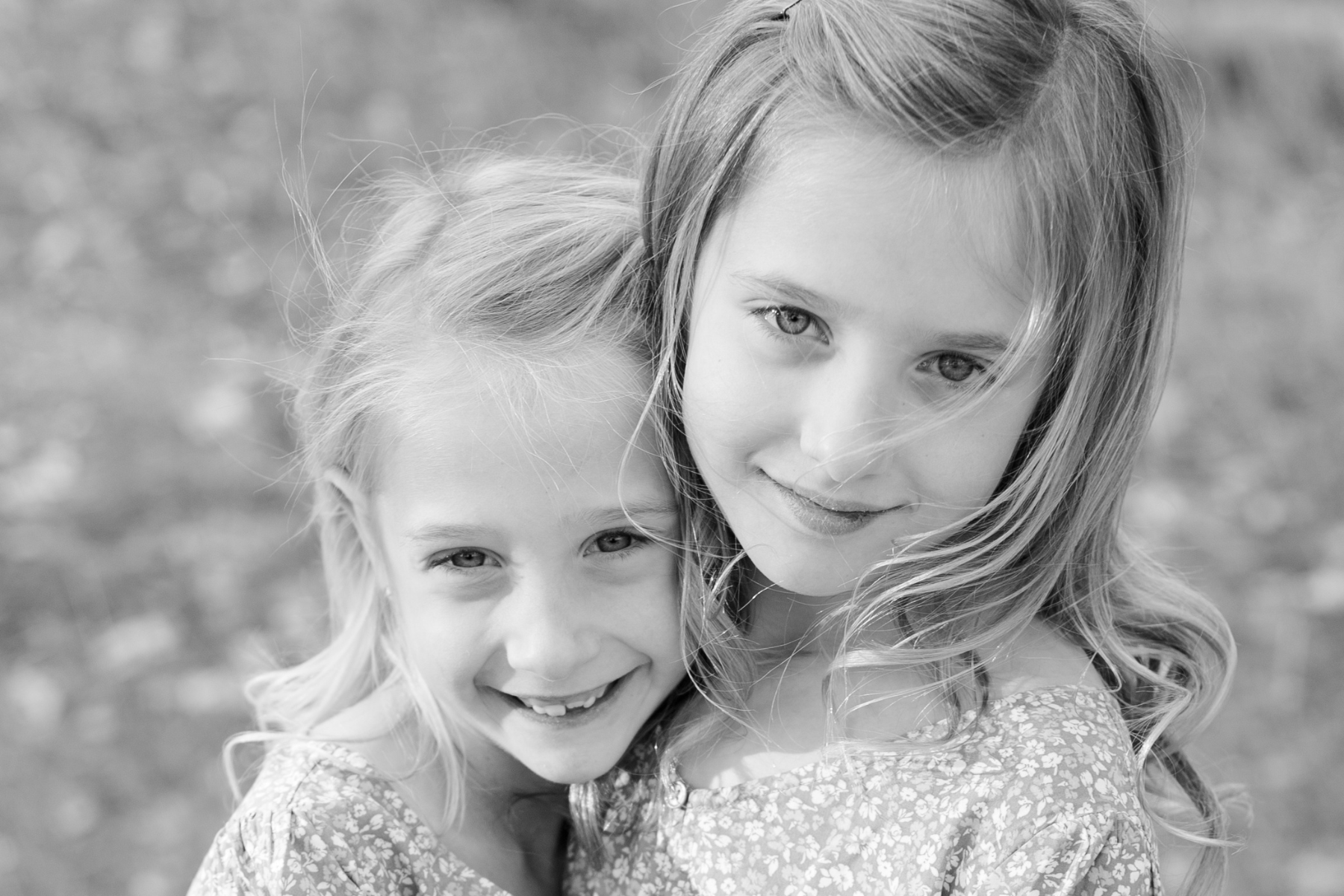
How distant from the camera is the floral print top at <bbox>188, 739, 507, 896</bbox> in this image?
63.4 inches

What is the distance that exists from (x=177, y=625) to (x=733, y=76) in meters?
2.06

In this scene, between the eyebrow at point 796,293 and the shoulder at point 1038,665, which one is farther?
the shoulder at point 1038,665

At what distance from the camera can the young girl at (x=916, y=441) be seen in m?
1.41

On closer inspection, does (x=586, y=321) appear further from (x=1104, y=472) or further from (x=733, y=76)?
(x=1104, y=472)

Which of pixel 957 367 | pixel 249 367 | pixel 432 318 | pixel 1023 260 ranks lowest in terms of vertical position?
pixel 249 367

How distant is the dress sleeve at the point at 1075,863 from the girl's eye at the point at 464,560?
2.08ft

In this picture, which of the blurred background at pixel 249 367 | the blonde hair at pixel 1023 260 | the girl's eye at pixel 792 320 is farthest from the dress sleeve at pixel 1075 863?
the blurred background at pixel 249 367

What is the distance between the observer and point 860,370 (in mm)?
1420

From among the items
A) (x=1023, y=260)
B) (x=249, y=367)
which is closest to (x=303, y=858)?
(x=1023, y=260)

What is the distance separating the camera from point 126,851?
2.72 m

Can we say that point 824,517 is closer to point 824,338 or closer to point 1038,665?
point 824,338

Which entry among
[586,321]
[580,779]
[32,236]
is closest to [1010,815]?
[580,779]

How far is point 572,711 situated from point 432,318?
19.2 inches

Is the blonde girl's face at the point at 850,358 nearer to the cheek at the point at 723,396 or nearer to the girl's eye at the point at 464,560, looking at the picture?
the cheek at the point at 723,396
